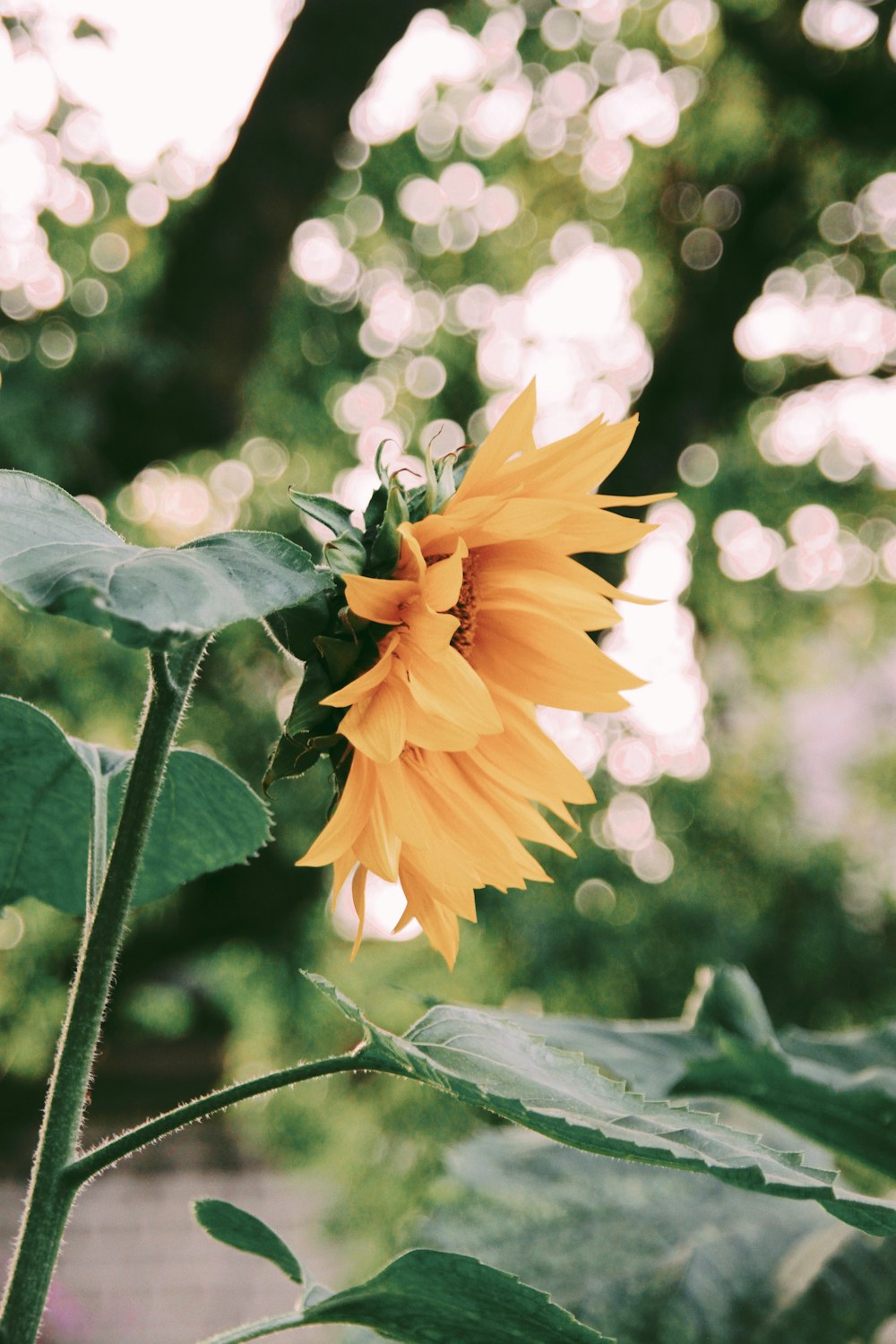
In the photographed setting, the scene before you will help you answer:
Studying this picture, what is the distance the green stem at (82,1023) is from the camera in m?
0.30

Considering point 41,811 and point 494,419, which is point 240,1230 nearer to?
point 41,811

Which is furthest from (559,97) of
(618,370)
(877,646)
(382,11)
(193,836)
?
(193,836)

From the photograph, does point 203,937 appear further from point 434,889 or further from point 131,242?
point 434,889

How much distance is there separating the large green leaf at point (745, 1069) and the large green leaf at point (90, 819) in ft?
0.48

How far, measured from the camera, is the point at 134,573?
10.0 inches

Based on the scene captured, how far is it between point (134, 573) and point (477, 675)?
0.40 feet

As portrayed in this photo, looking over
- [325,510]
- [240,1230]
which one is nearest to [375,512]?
[325,510]

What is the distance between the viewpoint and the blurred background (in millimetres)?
1985

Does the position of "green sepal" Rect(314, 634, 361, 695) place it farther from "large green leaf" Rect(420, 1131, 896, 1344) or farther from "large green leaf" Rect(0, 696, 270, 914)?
"large green leaf" Rect(420, 1131, 896, 1344)

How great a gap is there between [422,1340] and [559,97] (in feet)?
8.63

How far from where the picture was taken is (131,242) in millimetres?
2156

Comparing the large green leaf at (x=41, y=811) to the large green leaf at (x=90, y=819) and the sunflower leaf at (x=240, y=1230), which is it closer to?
the large green leaf at (x=90, y=819)

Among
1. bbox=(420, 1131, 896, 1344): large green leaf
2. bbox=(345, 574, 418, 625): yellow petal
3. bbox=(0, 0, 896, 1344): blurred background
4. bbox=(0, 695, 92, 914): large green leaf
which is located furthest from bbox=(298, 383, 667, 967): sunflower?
bbox=(0, 0, 896, 1344): blurred background

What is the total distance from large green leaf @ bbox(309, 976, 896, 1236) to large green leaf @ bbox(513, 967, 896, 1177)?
0.12m
